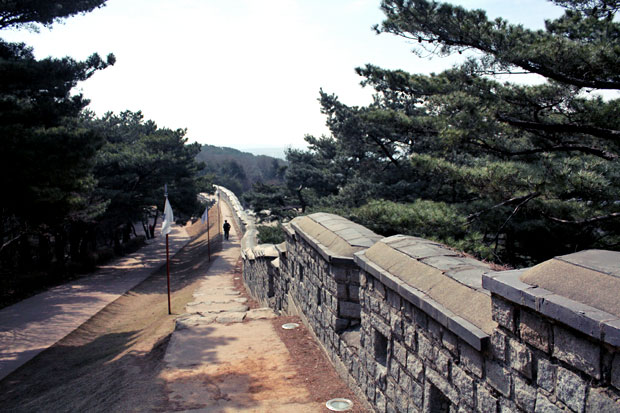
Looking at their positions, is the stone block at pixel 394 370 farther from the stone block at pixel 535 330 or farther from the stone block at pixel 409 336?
the stone block at pixel 535 330

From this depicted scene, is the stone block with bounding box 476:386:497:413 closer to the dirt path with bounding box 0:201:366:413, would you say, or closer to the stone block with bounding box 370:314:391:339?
the stone block with bounding box 370:314:391:339

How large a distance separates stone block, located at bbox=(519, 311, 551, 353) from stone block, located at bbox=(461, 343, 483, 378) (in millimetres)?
440

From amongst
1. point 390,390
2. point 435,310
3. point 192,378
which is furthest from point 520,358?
point 192,378

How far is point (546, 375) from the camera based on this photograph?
230 centimetres

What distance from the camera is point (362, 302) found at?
4703 millimetres

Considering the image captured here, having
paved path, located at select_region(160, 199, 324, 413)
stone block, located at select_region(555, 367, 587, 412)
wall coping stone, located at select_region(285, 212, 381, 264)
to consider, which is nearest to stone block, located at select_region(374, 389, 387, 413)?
paved path, located at select_region(160, 199, 324, 413)

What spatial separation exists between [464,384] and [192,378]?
3.47m

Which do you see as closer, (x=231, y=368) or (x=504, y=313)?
(x=504, y=313)

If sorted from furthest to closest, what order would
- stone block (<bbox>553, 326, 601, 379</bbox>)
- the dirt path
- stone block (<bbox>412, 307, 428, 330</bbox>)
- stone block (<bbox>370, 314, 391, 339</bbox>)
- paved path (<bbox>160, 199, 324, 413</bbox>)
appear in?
the dirt path, paved path (<bbox>160, 199, 324, 413</bbox>), stone block (<bbox>370, 314, 391, 339</bbox>), stone block (<bbox>412, 307, 428, 330</bbox>), stone block (<bbox>553, 326, 601, 379</bbox>)

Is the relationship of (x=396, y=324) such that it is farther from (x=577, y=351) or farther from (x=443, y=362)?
(x=577, y=351)

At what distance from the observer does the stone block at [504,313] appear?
2.52m

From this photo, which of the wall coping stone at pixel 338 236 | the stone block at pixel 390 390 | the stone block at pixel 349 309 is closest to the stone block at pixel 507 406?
the stone block at pixel 390 390

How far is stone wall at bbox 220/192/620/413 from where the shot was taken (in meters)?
2.10

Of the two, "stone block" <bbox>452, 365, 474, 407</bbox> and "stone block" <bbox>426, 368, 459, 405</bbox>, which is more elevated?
"stone block" <bbox>452, 365, 474, 407</bbox>
